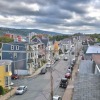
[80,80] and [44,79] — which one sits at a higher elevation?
[80,80]

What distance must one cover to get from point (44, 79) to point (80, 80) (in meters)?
21.9

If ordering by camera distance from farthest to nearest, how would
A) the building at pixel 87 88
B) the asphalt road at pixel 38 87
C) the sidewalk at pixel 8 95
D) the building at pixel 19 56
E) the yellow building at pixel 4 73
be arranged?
the building at pixel 19 56 → the yellow building at pixel 4 73 → the asphalt road at pixel 38 87 → the sidewalk at pixel 8 95 → the building at pixel 87 88

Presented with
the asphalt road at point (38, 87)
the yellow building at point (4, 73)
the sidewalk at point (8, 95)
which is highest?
the yellow building at point (4, 73)

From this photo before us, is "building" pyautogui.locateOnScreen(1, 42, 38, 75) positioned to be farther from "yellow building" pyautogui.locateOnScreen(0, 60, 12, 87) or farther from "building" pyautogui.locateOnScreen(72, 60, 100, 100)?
"building" pyautogui.locateOnScreen(72, 60, 100, 100)

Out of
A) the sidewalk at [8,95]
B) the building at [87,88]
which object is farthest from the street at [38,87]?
the building at [87,88]

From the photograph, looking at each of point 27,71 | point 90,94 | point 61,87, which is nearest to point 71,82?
point 61,87

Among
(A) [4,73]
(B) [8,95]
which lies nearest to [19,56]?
(A) [4,73]

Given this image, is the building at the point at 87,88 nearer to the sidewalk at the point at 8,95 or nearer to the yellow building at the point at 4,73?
the sidewalk at the point at 8,95

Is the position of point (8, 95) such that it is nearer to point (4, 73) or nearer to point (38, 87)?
point (4, 73)

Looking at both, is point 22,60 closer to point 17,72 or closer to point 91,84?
point 17,72

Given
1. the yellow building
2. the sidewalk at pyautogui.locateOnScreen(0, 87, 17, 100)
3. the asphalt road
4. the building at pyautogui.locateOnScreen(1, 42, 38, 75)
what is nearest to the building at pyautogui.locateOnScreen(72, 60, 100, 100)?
the asphalt road

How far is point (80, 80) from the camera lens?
31500 millimetres

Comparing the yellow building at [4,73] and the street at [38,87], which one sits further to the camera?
the yellow building at [4,73]

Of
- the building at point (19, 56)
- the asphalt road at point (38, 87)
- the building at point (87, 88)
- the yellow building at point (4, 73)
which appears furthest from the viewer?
the building at point (19, 56)
